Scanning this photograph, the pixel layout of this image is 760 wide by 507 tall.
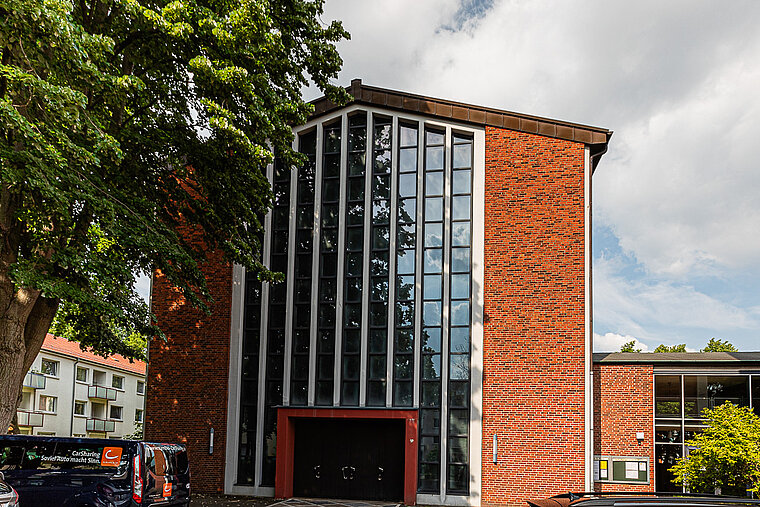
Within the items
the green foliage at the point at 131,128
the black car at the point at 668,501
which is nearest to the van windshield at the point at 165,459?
the green foliage at the point at 131,128

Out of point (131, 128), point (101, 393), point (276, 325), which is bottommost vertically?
point (101, 393)

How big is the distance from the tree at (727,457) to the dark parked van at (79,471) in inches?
491

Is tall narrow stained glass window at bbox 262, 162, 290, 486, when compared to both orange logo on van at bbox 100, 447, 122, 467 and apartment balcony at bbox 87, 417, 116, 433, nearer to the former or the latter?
orange logo on van at bbox 100, 447, 122, 467

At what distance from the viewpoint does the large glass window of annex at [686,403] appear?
19.7 m

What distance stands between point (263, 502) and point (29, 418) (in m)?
31.1

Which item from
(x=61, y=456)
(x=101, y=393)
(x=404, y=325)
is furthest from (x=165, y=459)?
(x=101, y=393)

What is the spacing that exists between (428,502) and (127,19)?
13.5m

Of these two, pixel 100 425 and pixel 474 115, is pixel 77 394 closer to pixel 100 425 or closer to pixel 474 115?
pixel 100 425

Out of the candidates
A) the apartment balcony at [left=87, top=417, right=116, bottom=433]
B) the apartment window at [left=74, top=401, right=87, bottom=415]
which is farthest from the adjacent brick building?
the apartment balcony at [left=87, top=417, right=116, bottom=433]

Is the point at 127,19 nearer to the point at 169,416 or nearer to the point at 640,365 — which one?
the point at 169,416

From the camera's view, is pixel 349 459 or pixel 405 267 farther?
pixel 349 459

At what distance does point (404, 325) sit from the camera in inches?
774

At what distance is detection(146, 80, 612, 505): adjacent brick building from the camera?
61.0ft

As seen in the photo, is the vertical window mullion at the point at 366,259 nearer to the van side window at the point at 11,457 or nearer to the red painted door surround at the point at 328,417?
the red painted door surround at the point at 328,417
